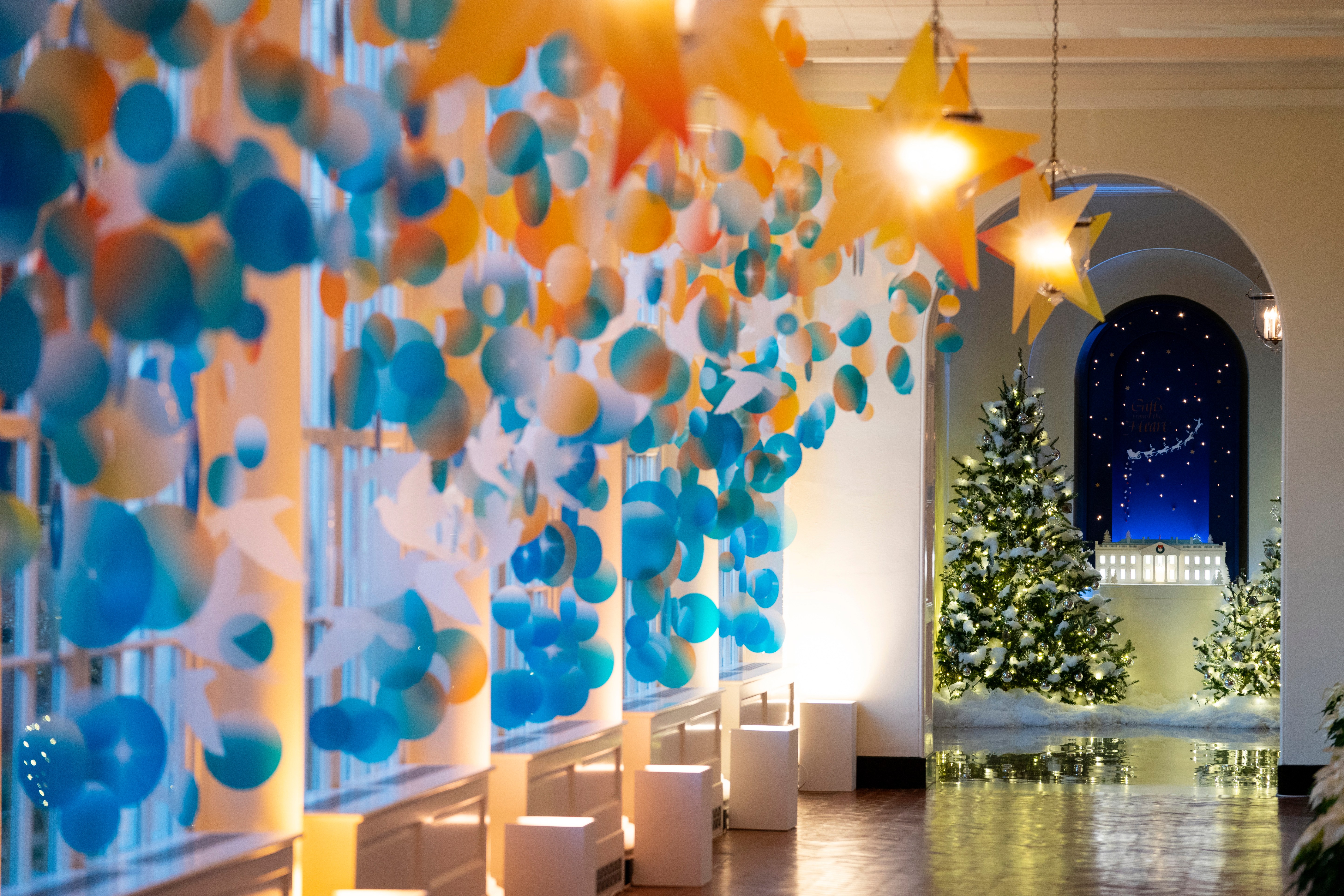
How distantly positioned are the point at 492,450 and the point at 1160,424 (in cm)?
1342

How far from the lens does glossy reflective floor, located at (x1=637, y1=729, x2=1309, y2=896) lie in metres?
7.93

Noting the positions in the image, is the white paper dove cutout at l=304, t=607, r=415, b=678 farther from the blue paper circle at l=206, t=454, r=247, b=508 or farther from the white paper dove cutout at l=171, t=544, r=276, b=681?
the blue paper circle at l=206, t=454, r=247, b=508

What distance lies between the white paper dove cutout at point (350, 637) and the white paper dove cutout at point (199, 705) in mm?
614

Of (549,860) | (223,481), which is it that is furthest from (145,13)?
(549,860)

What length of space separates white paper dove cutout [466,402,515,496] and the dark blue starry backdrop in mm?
12892

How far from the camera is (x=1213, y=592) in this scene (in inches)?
646

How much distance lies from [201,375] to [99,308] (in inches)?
57.4

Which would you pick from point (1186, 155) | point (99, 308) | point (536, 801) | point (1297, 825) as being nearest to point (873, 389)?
point (1186, 155)

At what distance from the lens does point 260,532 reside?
4.46 metres

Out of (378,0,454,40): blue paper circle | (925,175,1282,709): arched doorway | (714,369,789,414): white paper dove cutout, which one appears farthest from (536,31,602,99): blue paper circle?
(925,175,1282,709): arched doorway

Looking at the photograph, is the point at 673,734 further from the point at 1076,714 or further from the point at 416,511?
the point at 1076,714

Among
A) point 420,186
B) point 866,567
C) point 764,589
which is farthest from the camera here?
point 866,567

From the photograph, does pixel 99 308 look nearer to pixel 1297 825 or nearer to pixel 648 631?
pixel 648 631

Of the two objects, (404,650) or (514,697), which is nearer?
(404,650)
